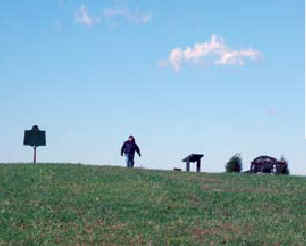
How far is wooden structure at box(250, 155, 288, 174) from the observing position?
121 feet

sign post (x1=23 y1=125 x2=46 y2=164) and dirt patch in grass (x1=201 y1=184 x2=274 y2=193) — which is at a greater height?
sign post (x1=23 y1=125 x2=46 y2=164)

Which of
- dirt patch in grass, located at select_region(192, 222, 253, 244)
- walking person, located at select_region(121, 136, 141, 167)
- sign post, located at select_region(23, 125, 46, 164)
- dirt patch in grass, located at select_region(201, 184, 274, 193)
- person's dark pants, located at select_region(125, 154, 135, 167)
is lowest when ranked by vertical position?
dirt patch in grass, located at select_region(192, 222, 253, 244)

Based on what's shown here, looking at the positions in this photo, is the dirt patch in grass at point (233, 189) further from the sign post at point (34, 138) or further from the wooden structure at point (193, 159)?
the wooden structure at point (193, 159)

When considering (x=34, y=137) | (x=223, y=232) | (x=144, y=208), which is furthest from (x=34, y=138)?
(x=223, y=232)

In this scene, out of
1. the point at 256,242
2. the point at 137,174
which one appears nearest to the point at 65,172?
the point at 137,174

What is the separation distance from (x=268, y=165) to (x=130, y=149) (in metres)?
7.79

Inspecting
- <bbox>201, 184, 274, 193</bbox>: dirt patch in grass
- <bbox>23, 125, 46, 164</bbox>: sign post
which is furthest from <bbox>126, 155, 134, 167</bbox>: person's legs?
<bbox>201, 184, 274, 193</bbox>: dirt patch in grass

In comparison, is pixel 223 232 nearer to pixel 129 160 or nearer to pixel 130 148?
pixel 130 148

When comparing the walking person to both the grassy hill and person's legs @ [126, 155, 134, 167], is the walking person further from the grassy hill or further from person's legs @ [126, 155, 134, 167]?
the grassy hill

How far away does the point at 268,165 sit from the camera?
3700 cm

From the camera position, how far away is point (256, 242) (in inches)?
597

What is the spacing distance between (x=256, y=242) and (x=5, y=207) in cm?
642

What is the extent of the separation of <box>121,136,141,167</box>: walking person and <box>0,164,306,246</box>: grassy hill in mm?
6557

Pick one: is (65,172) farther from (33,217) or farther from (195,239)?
(195,239)
